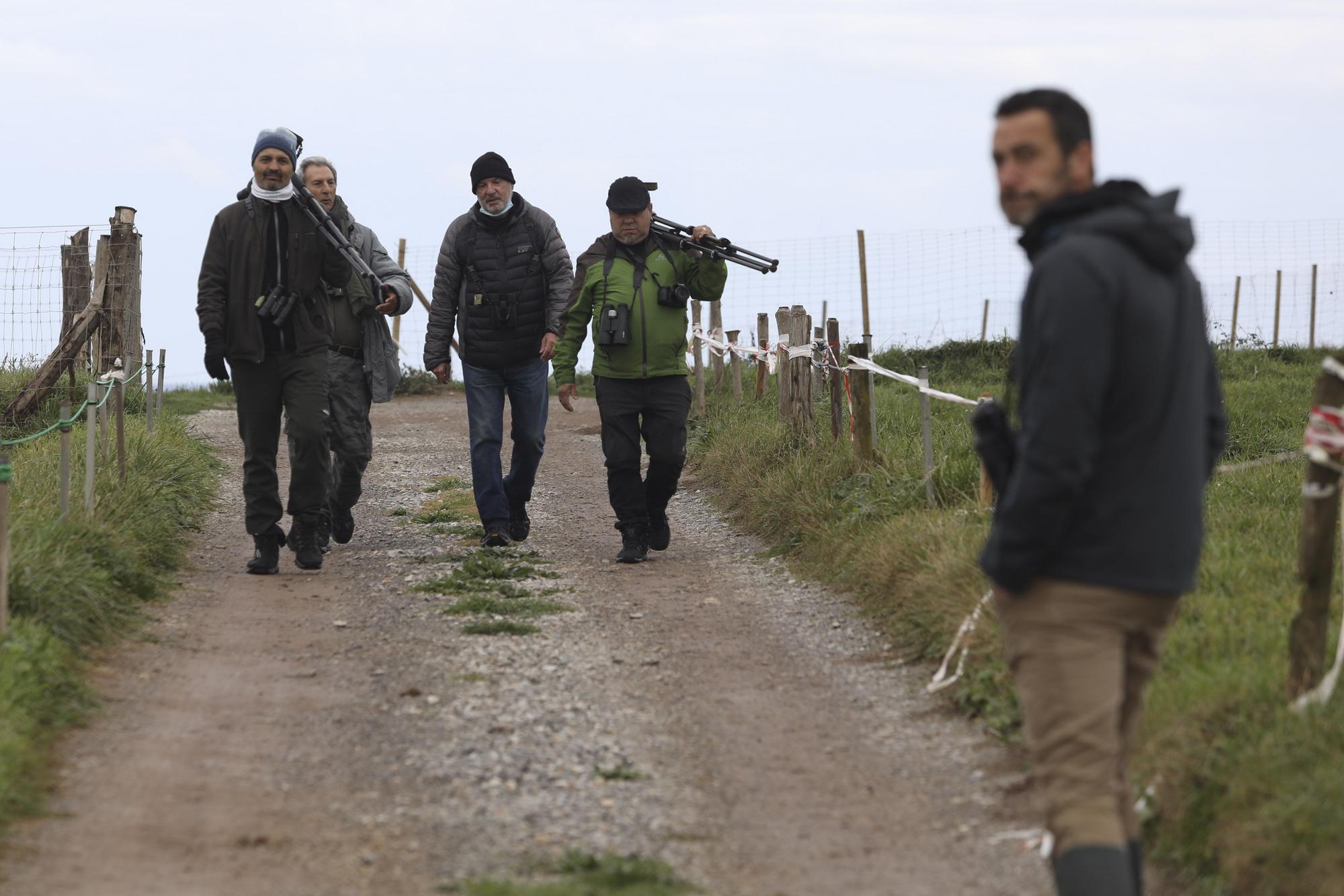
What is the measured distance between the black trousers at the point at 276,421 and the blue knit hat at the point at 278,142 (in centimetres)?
98

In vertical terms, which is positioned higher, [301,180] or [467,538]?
[301,180]

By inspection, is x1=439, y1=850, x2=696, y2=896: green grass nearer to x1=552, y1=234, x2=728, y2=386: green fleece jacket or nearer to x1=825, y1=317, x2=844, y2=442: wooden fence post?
x1=552, y1=234, x2=728, y2=386: green fleece jacket

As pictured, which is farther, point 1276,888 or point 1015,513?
point 1276,888

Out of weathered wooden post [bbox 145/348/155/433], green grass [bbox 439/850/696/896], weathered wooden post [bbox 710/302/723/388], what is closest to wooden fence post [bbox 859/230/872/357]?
weathered wooden post [bbox 710/302/723/388]

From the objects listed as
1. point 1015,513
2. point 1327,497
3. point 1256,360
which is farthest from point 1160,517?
point 1256,360

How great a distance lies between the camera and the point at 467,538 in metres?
9.40

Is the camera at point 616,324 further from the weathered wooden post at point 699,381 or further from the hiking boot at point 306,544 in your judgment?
the weathered wooden post at point 699,381

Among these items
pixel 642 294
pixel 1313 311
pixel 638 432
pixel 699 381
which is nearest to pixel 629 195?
pixel 642 294

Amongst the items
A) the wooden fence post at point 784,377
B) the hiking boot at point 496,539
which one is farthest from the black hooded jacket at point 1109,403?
the wooden fence post at point 784,377

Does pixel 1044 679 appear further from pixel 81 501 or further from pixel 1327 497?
pixel 81 501

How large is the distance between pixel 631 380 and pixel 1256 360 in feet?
35.6

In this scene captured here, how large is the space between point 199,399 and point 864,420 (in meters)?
12.5

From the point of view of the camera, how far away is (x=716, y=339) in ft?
53.7

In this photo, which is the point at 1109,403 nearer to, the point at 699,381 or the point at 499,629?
the point at 499,629
